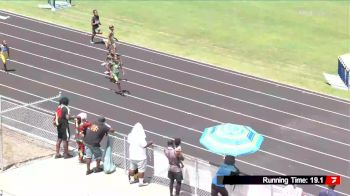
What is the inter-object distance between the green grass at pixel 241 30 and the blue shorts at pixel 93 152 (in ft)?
41.5

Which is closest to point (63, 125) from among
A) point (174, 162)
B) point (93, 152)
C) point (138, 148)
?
point (93, 152)

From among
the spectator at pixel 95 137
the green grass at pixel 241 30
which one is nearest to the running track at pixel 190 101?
the green grass at pixel 241 30

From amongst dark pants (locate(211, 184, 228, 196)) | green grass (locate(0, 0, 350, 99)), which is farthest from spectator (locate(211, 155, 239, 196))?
green grass (locate(0, 0, 350, 99))

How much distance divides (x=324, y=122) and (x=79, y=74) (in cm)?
985

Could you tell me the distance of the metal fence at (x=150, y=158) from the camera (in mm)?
16469

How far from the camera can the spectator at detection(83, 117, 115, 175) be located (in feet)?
58.5

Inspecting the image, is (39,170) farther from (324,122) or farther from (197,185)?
(324,122)

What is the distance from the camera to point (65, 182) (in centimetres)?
1839

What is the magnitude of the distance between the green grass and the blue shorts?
12.7 m

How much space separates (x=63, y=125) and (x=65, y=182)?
4.91 feet

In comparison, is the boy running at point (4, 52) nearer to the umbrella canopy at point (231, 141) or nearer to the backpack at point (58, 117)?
the backpack at point (58, 117)

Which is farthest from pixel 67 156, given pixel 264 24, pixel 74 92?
pixel 264 24

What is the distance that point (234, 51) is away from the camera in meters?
32.4

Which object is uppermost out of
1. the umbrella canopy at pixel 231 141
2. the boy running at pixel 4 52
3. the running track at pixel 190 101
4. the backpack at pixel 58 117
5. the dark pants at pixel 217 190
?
the umbrella canopy at pixel 231 141
